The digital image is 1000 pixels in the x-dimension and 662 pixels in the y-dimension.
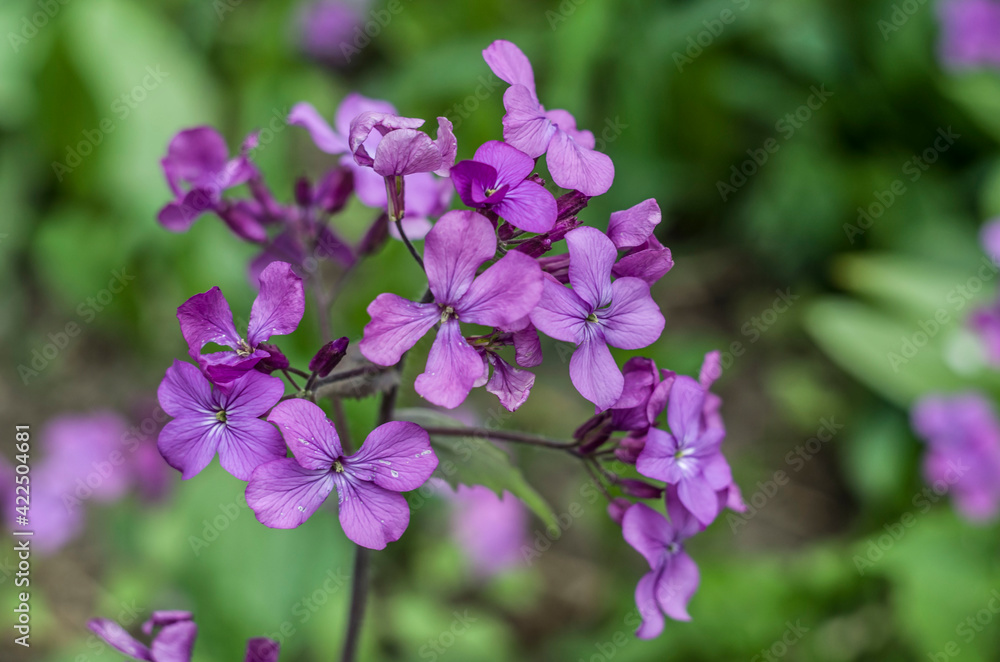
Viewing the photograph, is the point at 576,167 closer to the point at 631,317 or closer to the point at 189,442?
the point at 631,317

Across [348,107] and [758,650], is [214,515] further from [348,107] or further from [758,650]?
[758,650]

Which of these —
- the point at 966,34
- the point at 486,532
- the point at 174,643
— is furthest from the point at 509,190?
the point at 966,34

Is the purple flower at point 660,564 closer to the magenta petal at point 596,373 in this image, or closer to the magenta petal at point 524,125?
the magenta petal at point 596,373

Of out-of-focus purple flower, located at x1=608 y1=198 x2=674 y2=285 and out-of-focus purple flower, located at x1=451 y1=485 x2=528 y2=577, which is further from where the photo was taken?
out-of-focus purple flower, located at x1=451 y1=485 x2=528 y2=577

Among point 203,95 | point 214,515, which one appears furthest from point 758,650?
point 203,95

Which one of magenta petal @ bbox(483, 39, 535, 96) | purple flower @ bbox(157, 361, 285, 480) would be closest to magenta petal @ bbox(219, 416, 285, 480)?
purple flower @ bbox(157, 361, 285, 480)

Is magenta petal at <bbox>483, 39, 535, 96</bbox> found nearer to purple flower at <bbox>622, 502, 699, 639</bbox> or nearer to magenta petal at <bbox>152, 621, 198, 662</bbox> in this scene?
purple flower at <bbox>622, 502, 699, 639</bbox>
